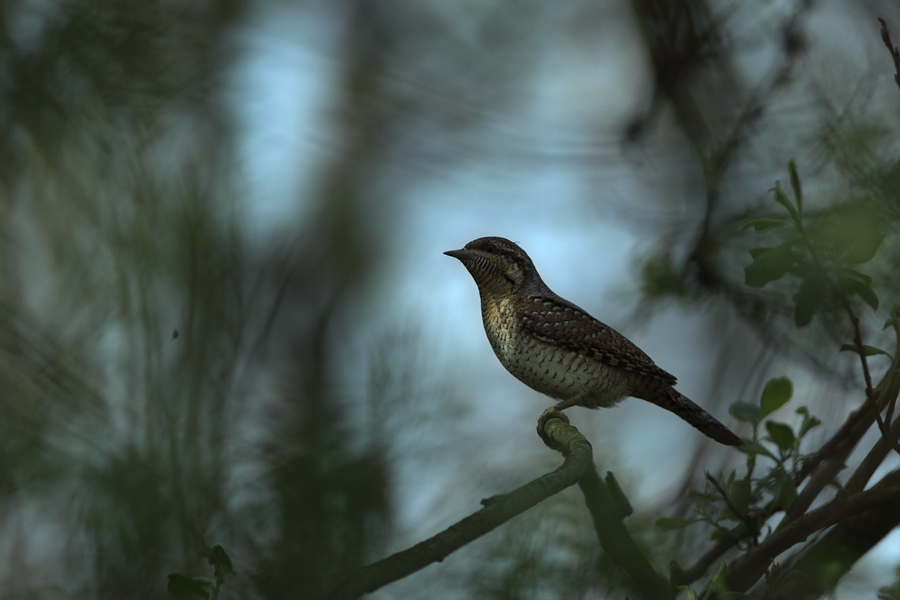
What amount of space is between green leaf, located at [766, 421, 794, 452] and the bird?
111 cm

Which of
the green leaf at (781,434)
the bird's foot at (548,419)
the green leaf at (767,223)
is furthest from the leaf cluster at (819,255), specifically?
the bird's foot at (548,419)

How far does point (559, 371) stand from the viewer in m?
3.89

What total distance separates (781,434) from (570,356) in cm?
148

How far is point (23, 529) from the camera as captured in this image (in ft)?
5.98

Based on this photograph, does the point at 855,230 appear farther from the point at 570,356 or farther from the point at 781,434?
the point at 570,356

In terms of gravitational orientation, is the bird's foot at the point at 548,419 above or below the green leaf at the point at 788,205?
above

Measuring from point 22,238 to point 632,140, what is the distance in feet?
13.0

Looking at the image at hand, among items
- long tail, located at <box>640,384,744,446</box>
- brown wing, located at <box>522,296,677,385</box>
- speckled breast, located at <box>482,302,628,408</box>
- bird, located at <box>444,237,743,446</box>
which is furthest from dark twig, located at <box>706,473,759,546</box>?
speckled breast, located at <box>482,302,628,408</box>

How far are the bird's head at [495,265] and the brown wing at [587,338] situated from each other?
1.03 ft

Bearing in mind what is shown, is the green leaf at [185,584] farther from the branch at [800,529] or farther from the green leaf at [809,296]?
the green leaf at [809,296]

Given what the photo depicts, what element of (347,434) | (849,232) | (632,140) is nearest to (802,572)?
(849,232)

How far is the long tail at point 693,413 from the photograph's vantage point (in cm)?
345

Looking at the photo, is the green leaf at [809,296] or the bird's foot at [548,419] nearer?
the green leaf at [809,296]

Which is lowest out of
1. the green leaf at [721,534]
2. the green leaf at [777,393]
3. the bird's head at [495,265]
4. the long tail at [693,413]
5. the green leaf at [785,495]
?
the green leaf at [721,534]
